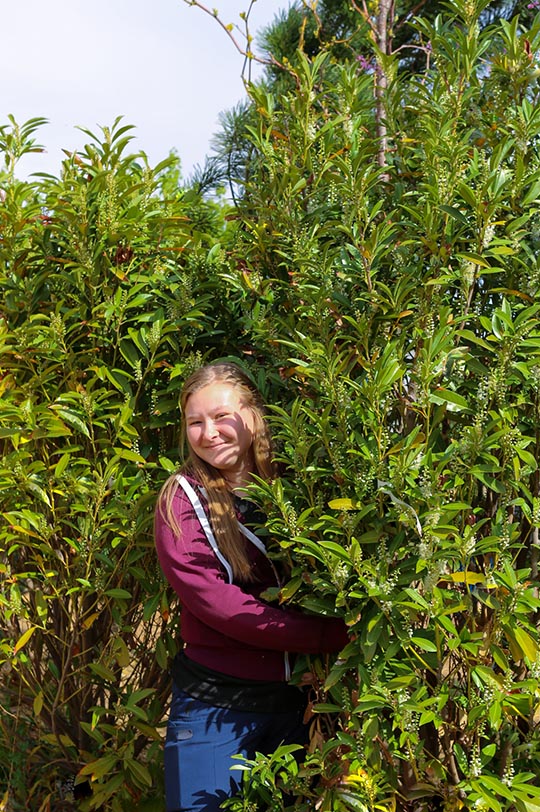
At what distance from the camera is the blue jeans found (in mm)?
2418

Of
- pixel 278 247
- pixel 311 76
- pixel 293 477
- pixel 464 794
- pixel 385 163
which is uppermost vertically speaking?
pixel 311 76

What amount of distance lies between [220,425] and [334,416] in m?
0.45

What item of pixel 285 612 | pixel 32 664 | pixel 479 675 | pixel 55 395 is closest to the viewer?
pixel 479 675

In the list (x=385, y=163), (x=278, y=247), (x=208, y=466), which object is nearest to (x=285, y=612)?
(x=208, y=466)

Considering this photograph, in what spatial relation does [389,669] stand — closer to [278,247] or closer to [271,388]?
[271,388]

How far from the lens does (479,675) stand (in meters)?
2.04

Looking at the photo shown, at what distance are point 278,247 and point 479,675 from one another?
129cm

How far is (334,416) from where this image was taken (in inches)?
84.9

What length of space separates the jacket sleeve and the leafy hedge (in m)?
0.08

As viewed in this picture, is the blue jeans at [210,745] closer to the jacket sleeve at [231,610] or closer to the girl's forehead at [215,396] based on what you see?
the jacket sleeve at [231,610]

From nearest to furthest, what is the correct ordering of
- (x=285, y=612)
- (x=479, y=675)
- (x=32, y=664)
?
(x=479, y=675)
(x=285, y=612)
(x=32, y=664)

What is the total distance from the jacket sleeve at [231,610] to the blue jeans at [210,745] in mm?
260

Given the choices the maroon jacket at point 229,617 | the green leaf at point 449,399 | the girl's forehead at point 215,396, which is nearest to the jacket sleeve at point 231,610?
the maroon jacket at point 229,617

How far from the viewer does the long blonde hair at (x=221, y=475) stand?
96.0 inches
